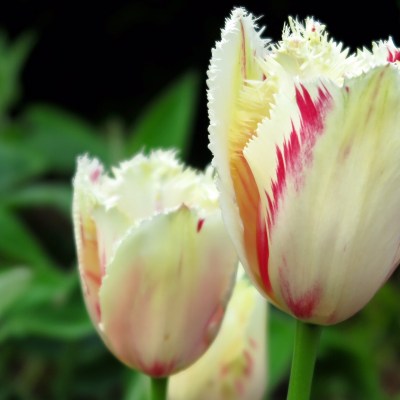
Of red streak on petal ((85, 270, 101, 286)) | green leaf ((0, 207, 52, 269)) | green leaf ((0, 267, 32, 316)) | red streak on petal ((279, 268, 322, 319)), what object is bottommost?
green leaf ((0, 207, 52, 269))

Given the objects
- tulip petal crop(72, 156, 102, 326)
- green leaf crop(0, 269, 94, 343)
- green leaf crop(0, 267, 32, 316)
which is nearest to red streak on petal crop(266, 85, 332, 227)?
tulip petal crop(72, 156, 102, 326)

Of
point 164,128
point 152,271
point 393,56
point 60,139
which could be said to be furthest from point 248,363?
point 60,139

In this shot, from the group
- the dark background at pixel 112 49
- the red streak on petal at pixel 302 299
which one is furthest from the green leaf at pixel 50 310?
the dark background at pixel 112 49

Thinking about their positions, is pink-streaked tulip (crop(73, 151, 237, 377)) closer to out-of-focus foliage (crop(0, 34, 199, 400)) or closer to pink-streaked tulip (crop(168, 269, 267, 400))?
pink-streaked tulip (crop(168, 269, 267, 400))

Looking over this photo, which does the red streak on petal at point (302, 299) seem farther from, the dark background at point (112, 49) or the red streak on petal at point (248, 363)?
the dark background at point (112, 49)

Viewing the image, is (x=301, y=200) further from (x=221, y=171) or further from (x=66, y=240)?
(x=66, y=240)

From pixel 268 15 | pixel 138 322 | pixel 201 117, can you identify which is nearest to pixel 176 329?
pixel 138 322

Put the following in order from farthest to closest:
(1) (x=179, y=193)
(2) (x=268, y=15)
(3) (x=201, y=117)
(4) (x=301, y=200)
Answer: (3) (x=201, y=117) < (2) (x=268, y=15) < (1) (x=179, y=193) < (4) (x=301, y=200)
